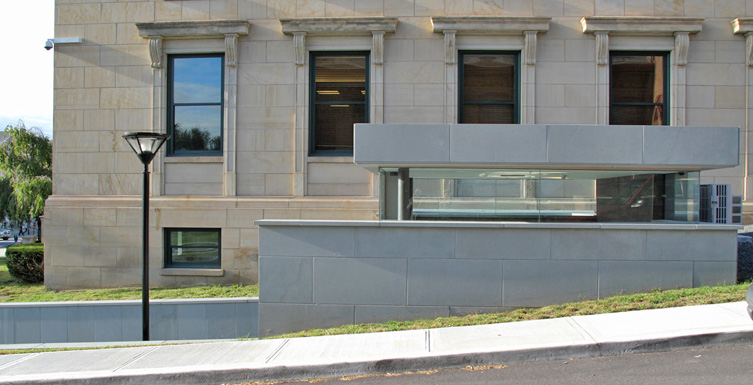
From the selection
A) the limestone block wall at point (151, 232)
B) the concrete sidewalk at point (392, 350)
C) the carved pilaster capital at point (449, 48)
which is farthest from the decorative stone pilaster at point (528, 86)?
the concrete sidewalk at point (392, 350)

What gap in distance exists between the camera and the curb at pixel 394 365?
257 inches

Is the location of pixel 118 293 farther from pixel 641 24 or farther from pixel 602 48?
pixel 641 24

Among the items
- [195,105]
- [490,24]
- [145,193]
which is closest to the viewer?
[145,193]

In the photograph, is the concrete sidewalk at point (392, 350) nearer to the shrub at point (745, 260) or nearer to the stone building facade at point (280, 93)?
the shrub at point (745, 260)

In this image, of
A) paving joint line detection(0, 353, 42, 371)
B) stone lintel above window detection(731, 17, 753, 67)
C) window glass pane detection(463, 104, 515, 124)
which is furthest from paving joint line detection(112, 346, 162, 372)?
stone lintel above window detection(731, 17, 753, 67)

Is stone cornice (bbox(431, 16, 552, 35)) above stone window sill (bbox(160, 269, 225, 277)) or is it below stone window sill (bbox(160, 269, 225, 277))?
above

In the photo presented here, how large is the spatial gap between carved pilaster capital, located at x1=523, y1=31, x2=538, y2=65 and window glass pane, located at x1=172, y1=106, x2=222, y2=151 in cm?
789

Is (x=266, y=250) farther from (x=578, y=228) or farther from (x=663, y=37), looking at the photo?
(x=663, y=37)

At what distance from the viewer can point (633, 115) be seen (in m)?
13.7

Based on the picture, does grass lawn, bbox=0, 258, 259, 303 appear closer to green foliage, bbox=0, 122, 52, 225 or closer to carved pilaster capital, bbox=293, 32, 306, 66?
carved pilaster capital, bbox=293, 32, 306, 66

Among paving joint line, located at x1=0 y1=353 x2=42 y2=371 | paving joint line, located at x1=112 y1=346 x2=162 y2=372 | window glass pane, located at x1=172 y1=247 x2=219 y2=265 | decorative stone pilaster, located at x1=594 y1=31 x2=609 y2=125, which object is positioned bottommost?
paving joint line, located at x1=0 y1=353 x2=42 y2=371

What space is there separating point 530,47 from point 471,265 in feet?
21.3

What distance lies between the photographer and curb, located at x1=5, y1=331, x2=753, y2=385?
21.4ft

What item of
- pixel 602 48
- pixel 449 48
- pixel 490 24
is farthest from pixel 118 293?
pixel 602 48
